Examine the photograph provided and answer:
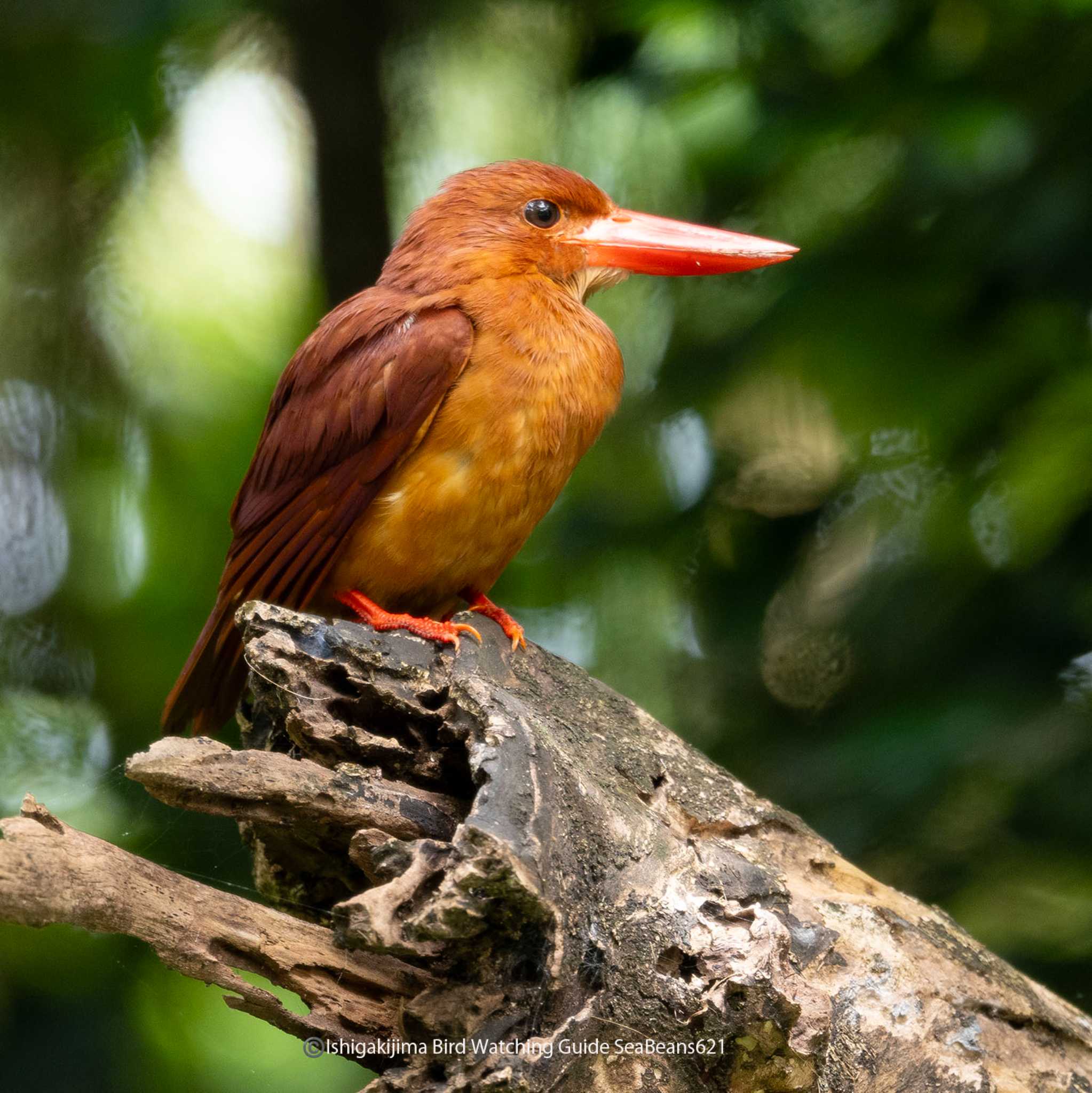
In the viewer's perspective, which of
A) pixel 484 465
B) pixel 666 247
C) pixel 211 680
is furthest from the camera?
pixel 666 247

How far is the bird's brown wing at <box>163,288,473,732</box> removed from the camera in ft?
8.97

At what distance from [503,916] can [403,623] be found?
85cm

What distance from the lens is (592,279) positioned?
3.38m

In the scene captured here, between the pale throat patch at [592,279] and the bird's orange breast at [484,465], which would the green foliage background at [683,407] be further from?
the bird's orange breast at [484,465]

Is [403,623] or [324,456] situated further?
[324,456]

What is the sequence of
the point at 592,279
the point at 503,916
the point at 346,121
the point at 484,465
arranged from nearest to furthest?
the point at 503,916
the point at 484,465
the point at 592,279
the point at 346,121

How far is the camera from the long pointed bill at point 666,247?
3137 mm

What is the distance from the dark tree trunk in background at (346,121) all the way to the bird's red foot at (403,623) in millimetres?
1405

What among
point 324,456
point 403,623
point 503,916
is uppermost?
point 324,456

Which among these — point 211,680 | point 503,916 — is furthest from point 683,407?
point 503,916

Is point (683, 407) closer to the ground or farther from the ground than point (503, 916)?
farther from the ground

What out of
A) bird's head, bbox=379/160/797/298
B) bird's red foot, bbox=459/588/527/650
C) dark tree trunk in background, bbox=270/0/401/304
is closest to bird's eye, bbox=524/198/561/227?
bird's head, bbox=379/160/797/298

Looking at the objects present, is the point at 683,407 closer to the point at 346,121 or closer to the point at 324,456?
the point at 324,456

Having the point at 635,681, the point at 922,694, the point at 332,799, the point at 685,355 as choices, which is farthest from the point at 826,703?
the point at 332,799
